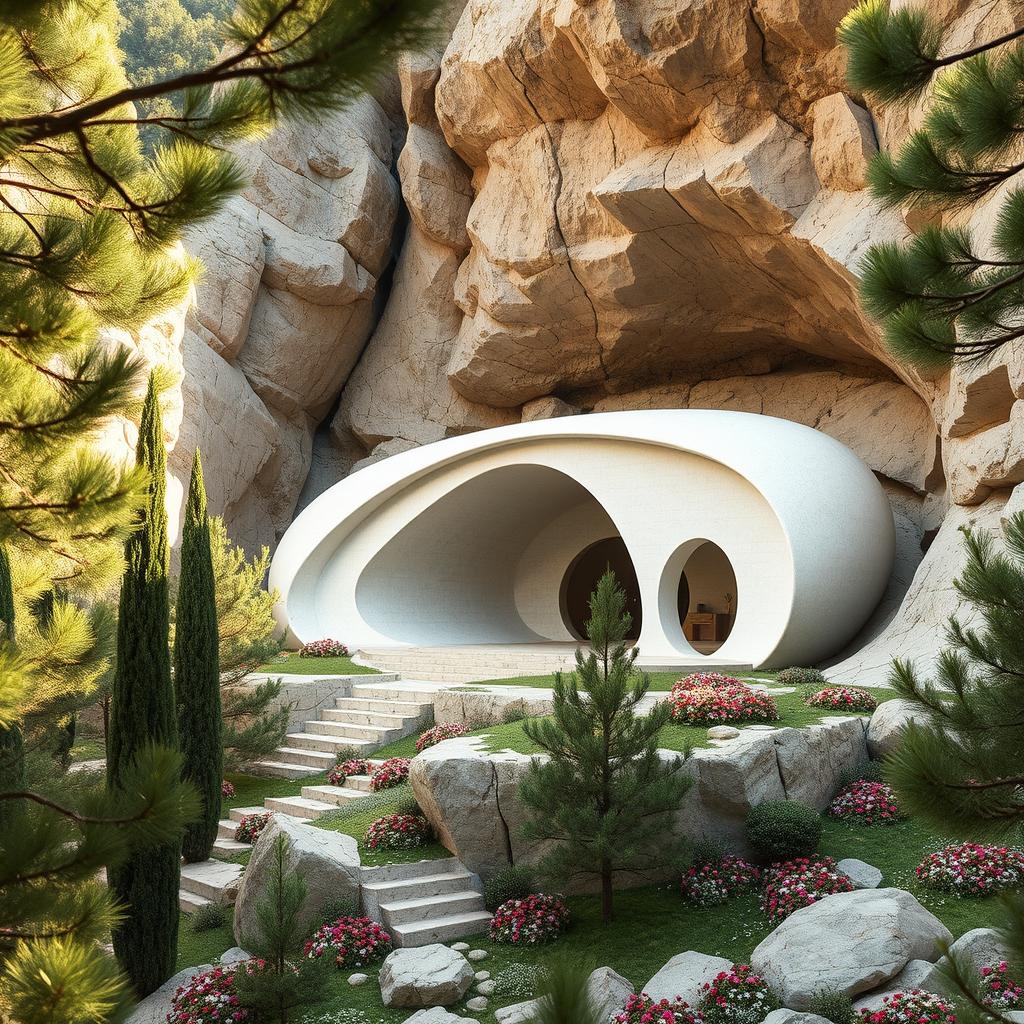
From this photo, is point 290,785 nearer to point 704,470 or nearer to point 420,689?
point 420,689

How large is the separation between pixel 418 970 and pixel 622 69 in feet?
49.0

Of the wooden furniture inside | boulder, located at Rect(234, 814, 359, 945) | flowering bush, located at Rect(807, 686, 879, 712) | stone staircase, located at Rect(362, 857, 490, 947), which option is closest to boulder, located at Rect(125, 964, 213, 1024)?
boulder, located at Rect(234, 814, 359, 945)

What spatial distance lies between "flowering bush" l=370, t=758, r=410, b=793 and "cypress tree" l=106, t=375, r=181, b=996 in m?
3.33

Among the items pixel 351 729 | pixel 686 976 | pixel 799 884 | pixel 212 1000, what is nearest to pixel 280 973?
pixel 212 1000

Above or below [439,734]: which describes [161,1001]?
below

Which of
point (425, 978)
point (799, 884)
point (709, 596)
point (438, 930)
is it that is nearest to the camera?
point (425, 978)

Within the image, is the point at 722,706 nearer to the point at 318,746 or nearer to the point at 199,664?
the point at 199,664

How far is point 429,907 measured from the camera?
8.24m

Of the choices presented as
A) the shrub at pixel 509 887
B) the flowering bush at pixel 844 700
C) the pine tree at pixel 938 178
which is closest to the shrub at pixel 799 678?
the flowering bush at pixel 844 700

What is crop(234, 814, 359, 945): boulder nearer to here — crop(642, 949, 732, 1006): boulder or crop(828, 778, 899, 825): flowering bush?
crop(642, 949, 732, 1006): boulder

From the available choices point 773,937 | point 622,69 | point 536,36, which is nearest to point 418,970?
point 773,937

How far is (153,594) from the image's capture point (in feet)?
27.0

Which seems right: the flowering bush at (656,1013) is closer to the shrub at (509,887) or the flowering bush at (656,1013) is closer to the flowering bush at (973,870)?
the shrub at (509,887)

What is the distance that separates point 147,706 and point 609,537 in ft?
52.6
